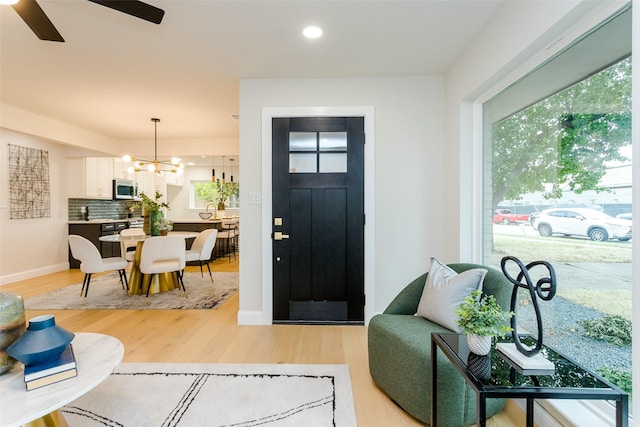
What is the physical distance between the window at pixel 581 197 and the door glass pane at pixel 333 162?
4.87ft

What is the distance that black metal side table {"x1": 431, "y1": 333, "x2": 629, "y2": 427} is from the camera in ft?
3.47

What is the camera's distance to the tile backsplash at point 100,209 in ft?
19.6

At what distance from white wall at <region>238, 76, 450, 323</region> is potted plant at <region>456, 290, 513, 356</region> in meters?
1.82

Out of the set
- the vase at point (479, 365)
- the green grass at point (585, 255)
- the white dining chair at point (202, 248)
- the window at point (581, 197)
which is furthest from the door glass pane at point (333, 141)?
the white dining chair at point (202, 248)

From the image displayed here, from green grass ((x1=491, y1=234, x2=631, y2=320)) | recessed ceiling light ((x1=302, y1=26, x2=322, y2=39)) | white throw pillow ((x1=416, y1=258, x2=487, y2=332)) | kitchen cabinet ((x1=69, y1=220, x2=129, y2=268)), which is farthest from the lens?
kitchen cabinet ((x1=69, y1=220, x2=129, y2=268))

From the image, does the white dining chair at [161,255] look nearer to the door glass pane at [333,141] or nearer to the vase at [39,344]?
the door glass pane at [333,141]

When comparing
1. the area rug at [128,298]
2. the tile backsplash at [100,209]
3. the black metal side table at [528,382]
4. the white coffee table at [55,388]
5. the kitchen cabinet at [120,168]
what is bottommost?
the area rug at [128,298]

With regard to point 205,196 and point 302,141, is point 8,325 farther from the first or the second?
point 205,196

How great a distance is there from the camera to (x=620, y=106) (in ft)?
4.25

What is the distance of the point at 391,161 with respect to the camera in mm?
3137

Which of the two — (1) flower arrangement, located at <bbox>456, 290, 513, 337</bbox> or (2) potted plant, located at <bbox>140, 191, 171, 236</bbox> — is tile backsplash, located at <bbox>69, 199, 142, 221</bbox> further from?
(1) flower arrangement, located at <bbox>456, 290, 513, 337</bbox>

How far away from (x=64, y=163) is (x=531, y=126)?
7.28 meters

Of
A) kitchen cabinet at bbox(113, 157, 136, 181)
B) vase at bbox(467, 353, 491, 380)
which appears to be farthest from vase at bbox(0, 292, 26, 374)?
kitchen cabinet at bbox(113, 157, 136, 181)

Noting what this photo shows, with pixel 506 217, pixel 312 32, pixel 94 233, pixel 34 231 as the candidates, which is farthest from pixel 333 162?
pixel 34 231
